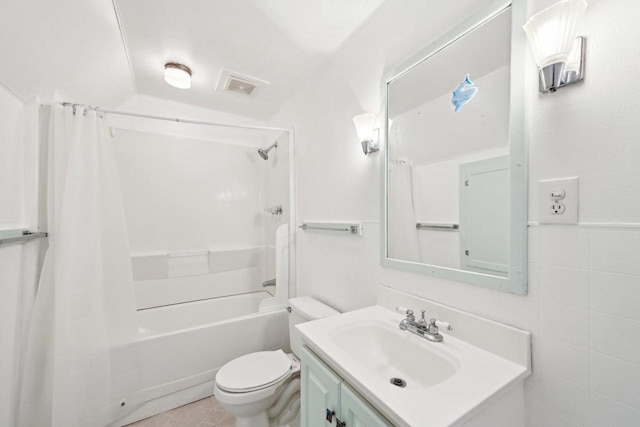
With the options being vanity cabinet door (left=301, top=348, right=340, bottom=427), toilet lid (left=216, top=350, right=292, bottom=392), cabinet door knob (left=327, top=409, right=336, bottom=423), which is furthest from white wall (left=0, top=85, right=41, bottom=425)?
cabinet door knob (left=327, top=409, right=336, bottom=423)

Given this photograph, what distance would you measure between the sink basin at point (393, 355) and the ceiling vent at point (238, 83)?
2.02 m

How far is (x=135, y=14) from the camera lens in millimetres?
1412

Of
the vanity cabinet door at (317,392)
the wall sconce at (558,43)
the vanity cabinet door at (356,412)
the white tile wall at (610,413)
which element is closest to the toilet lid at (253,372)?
the vanity cabinet door at (317,392)

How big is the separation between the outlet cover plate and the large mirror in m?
0.04

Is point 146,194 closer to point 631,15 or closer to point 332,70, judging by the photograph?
point 332,70

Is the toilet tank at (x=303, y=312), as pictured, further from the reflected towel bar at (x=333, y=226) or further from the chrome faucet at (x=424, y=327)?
the chrome faucet at (x=424, y=327)

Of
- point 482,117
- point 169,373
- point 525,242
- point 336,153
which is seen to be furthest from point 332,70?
point 169,373

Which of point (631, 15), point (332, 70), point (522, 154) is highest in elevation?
point (332, 70)

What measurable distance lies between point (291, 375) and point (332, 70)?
2.00 meters

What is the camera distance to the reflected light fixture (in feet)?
6.16

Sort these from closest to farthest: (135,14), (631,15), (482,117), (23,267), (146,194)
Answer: (631,15)
(482,117)
(23,267)
(135,14)
(146,194)

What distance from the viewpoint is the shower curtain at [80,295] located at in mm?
1353

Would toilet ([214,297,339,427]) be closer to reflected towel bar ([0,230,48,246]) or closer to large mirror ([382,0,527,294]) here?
large mirror ([382,0,527,294])

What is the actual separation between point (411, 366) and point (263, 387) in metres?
0.82
